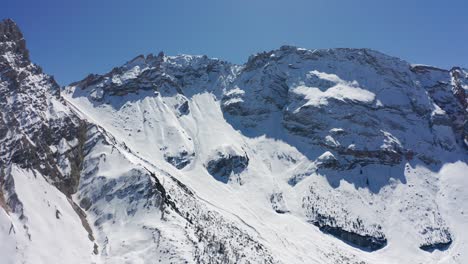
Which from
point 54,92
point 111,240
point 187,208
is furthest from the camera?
point 54,92

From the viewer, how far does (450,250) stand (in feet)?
616

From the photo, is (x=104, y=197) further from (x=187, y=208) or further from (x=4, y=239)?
(x=4, y=239)

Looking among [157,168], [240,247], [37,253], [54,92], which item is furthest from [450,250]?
[54,92]

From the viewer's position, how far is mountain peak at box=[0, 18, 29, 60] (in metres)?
191

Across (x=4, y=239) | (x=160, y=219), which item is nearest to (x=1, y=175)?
(x=4, y=239)

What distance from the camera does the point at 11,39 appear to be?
19525 centimetres

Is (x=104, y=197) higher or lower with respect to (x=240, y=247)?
higher

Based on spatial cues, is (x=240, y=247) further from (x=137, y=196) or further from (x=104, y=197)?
(x=104, y=197)

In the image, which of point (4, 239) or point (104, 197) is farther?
point (104, 197)

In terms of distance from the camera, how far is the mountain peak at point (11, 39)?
Result: 19075 centimetres

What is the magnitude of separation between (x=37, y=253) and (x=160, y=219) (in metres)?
31.1

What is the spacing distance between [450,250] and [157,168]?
118108 mm

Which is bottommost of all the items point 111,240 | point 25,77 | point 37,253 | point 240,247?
point 240,247

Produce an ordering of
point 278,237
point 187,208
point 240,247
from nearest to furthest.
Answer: point 240,247, point 187,208, point 278,237
